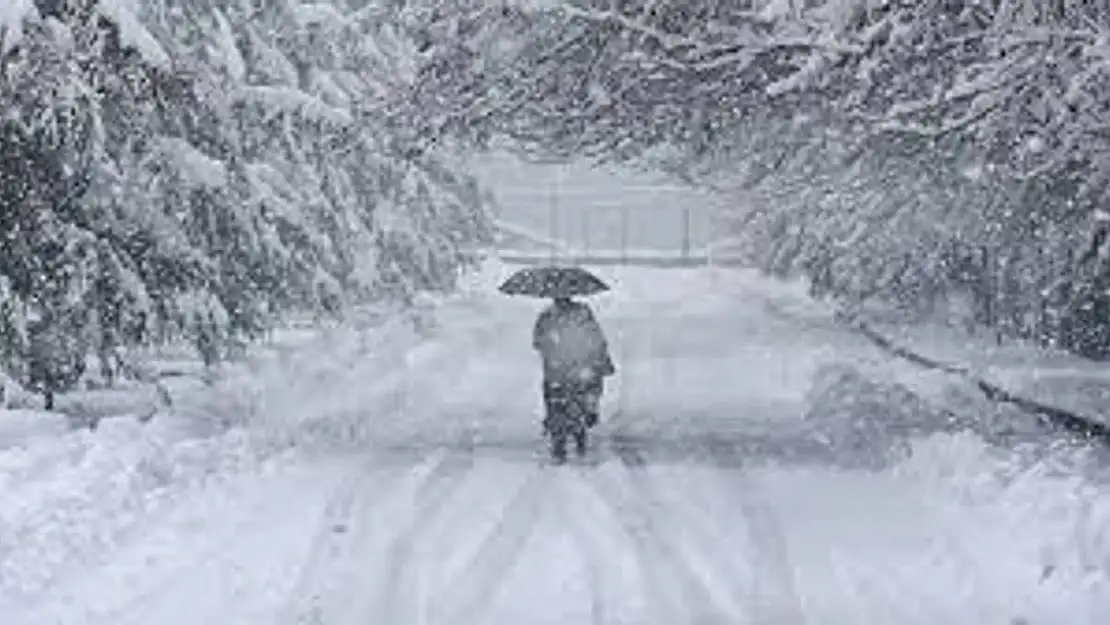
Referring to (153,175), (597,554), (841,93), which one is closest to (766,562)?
(597,554)

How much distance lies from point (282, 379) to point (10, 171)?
28.5 feet

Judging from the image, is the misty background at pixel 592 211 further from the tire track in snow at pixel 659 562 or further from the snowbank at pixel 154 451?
the tire track in snow at pixel 659 562

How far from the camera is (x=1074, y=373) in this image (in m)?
28.8

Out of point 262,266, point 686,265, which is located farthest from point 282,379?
point 686,265

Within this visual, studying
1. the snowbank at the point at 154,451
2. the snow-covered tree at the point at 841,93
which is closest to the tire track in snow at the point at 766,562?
the snow-covered tree at the point at 841,93

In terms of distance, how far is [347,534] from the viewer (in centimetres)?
1331

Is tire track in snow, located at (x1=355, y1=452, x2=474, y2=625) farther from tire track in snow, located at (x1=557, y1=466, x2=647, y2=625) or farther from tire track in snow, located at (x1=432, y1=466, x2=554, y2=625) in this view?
tire track in snow, located at (x1=557, y1=466, x2=647, y2=625)

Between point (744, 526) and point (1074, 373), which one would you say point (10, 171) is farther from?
point (1074, 373)

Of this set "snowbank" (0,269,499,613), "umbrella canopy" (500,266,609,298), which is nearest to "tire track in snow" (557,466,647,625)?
"umbrella canopy" (500,266,609,298)

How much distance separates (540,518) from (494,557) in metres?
1.75

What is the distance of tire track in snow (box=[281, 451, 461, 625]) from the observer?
10.6 meters

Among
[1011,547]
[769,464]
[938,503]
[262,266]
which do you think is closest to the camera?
[1011,547]

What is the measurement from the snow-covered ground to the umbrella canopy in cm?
Answer: 166

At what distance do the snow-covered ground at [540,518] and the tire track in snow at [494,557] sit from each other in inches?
1.3
